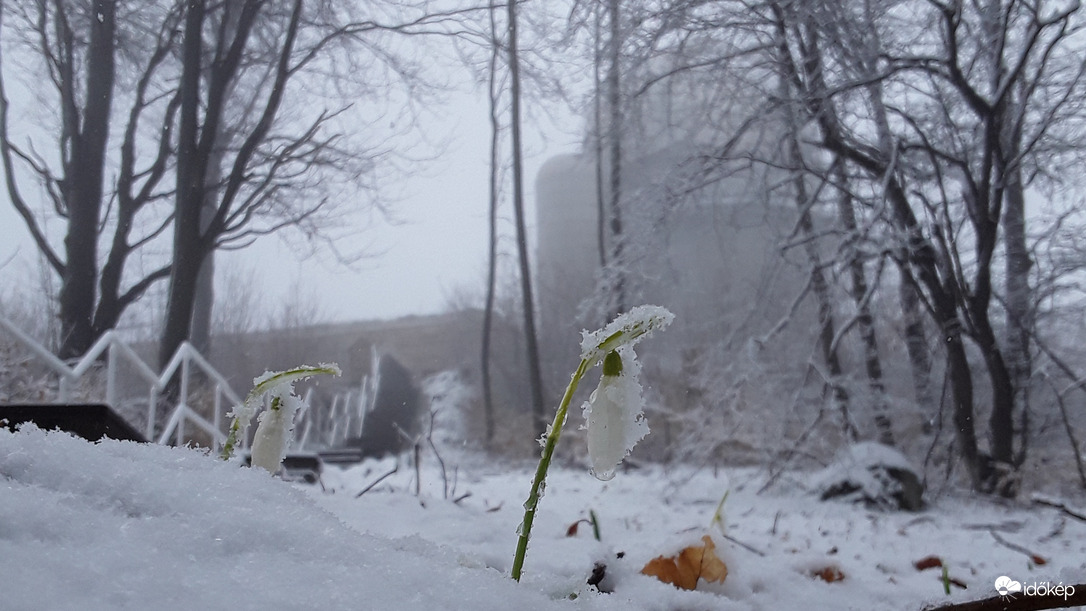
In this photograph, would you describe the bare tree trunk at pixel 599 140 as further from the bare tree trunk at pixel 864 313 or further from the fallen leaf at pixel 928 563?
the fallen leaf at pixel 928 563

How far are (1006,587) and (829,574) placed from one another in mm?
311

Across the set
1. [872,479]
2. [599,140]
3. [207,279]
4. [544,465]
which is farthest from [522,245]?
[544,465]

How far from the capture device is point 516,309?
1561 mm

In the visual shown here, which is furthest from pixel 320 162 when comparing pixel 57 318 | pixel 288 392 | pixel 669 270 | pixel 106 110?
pixel 669 270

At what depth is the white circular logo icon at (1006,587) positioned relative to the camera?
1.01ft

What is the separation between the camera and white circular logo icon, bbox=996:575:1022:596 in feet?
1.01

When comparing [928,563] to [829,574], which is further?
[928,563]

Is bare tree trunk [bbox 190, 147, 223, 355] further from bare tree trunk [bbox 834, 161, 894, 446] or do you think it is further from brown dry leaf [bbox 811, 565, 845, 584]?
bare tree trunk [bbox 834, 161, 894, 446]

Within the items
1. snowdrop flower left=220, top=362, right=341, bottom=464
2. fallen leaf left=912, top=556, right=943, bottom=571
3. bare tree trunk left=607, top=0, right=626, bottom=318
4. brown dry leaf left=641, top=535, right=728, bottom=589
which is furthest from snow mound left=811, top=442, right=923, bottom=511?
snowdrop flower left=220, top=362, right=341, bottom=464

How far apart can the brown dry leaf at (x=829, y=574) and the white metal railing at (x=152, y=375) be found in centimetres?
64

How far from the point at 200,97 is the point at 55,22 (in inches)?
6.4

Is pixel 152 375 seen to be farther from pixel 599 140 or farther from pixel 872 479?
pixel 872 479

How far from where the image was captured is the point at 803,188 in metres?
1.58

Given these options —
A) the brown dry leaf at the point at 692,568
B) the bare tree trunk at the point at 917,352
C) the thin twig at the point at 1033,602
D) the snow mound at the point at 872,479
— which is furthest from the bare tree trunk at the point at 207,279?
the bare tree trunk at the point at 917,352
